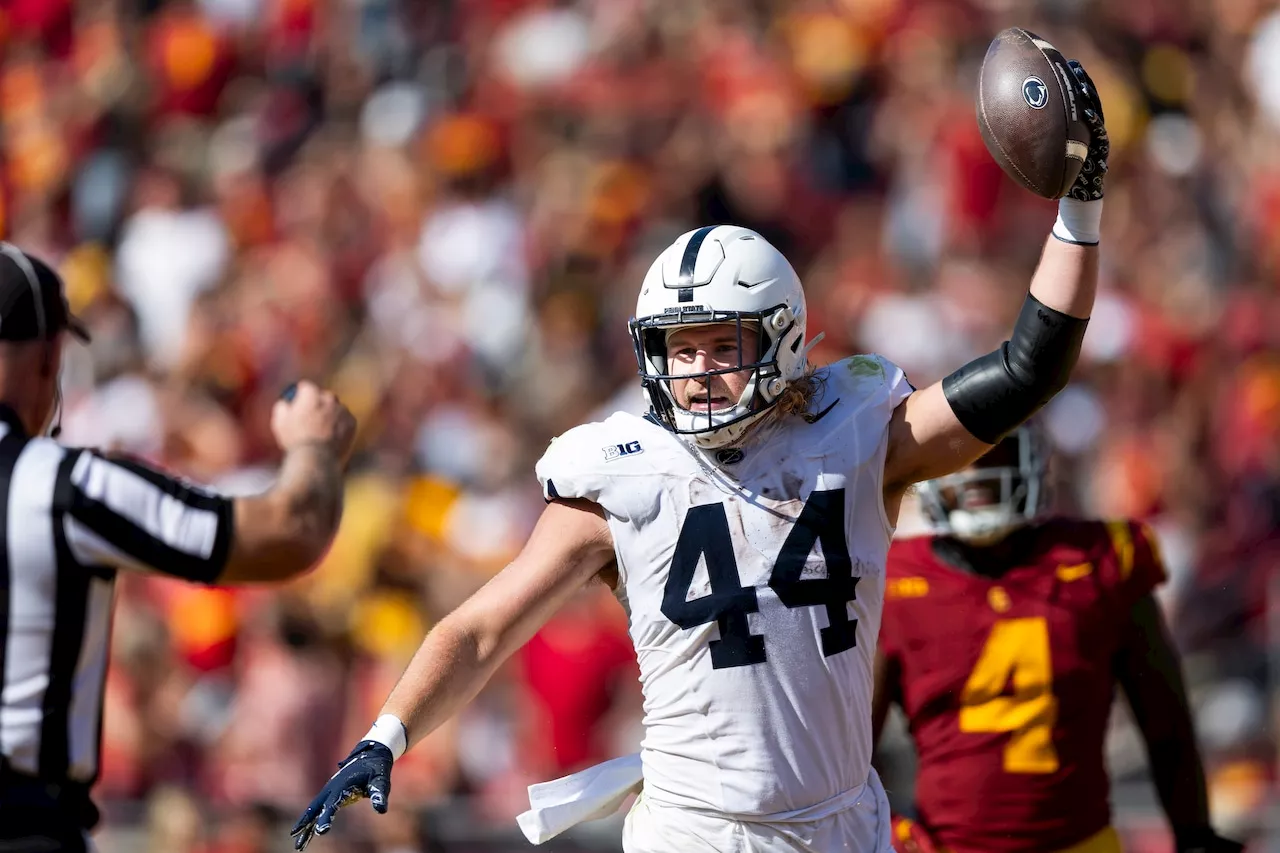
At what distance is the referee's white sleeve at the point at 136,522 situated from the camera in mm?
3711

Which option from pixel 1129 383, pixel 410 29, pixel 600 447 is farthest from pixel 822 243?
pixel 600 447

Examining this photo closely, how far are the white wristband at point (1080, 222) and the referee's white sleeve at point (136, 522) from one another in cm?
181

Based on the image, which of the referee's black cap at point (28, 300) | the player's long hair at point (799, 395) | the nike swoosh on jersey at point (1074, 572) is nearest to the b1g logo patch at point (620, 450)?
the player's long hair at point (799, 395)

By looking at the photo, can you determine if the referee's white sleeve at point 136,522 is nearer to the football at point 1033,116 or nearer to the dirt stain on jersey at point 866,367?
the dirt stain on jersey at point 866,367

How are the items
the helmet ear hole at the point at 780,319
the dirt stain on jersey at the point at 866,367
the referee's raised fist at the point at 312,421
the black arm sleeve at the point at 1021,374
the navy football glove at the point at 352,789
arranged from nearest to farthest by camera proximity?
1. the navy football glove at the point at 352,789
2. the black arm sleeve at the point at 1021,374
3. the helmet ear hole at the point at 780,319
4. the dirt stain on jersey at the point at 866,367
5. the referee's raised fist at the point at 312,421

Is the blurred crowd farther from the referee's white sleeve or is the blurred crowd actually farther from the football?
the football

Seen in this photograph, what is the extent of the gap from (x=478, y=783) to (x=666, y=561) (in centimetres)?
454

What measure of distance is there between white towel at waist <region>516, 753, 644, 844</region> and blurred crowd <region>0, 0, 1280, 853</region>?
3.11 meters

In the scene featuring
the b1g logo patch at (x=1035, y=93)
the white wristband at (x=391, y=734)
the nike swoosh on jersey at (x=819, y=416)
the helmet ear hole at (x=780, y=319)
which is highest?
the b1g logo patch at (x=1035, y=93)

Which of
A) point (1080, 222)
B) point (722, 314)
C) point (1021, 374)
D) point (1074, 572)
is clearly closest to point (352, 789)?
point (722, 314)

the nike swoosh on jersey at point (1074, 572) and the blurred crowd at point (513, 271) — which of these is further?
the blurred crowd at point (513, 271)

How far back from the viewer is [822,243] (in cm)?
1062

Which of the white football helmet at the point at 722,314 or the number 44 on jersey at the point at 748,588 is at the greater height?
the white football helmet at the point at 722,314

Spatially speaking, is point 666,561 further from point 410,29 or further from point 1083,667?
point 410,29
